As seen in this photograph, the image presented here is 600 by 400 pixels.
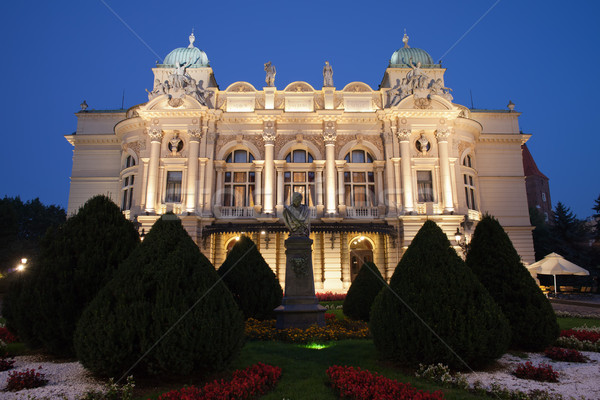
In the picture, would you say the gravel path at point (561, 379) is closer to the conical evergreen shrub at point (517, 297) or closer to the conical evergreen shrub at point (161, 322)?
the conical evergreen shrub at point (517, 297)

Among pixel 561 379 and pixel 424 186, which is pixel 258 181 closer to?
pixel 424 186

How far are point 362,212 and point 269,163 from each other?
7.45m

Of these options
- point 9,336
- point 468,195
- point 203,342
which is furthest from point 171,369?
point 468,195

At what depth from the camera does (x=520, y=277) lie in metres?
8.41

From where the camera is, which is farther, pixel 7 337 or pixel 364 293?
pixel 364 293

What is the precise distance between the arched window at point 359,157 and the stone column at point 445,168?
16.4 ft

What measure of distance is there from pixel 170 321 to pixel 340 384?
2741 mm

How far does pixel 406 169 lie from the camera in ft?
88.8

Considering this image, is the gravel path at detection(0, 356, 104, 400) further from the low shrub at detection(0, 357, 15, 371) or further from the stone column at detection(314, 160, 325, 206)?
the stone column at detection(314, 160, 325, 206)

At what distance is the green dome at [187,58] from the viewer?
31.2m

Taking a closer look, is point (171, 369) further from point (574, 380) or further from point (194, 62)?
point (194, 62)

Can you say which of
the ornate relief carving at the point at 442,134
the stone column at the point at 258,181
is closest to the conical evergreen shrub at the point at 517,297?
the stone column at the point at 258,181

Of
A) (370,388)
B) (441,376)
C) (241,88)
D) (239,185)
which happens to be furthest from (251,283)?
(241,88)

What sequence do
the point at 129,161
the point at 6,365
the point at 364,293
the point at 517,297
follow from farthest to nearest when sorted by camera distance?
the point at 129,161
the point at 364,293
the point at 517,297
the point at 6,365
